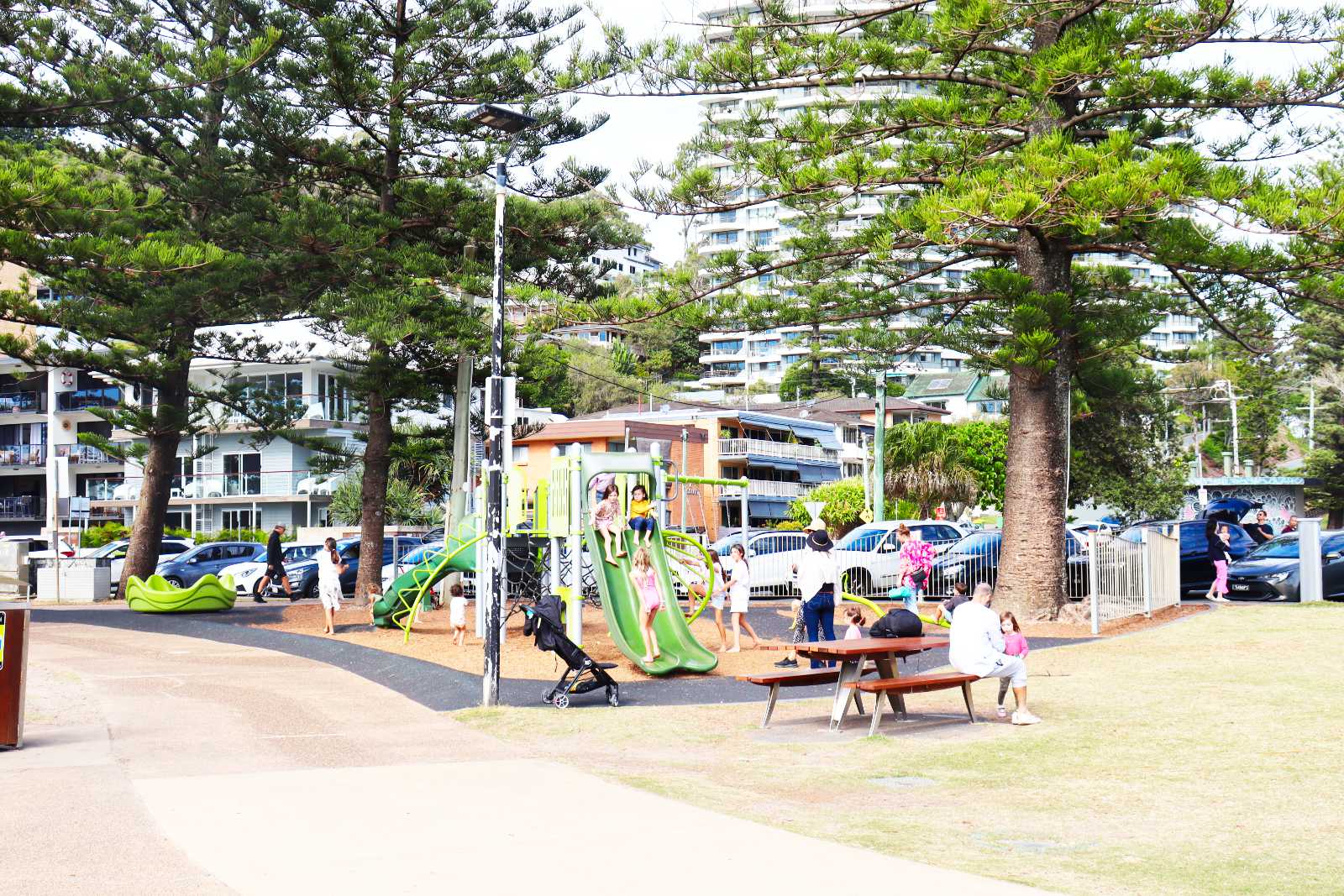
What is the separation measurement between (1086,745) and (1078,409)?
2746 centimetres

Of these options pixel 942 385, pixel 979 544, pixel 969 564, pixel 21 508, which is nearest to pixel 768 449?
pixel 942 385

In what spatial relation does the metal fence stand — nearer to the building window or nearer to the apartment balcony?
the apartment balcony

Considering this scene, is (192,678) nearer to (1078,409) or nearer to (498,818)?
(498,818)

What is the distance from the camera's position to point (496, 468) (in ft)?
41.9

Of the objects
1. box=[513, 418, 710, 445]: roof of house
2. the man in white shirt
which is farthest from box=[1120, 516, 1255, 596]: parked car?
box=[513, 418, 710, 445]: roof of house

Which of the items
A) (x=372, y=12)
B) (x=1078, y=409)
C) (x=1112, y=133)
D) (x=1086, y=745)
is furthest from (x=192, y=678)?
(x=1078, y=409)

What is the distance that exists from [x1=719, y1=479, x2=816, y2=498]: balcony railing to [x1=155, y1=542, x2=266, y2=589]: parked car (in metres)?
28.4

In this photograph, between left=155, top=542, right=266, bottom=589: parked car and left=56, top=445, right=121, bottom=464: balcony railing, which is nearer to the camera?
left=155, top=542, right=266, bottom=589: parked car

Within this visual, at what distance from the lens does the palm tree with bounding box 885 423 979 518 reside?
49.2 m

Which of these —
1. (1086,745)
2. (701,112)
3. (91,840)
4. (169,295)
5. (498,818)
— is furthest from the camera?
(169,295)

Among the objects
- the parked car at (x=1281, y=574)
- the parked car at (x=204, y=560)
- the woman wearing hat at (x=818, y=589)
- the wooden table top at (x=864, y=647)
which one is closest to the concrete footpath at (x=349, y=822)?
the wooden table top at (x=864, y=647)

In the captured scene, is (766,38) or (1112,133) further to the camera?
(766,38)

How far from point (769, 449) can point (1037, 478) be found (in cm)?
4256

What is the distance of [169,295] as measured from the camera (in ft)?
79.6
